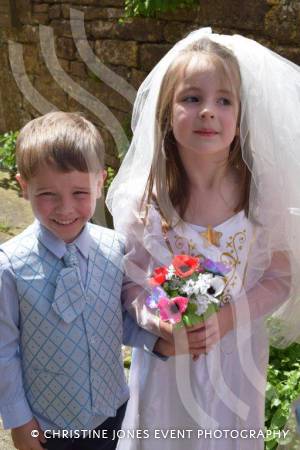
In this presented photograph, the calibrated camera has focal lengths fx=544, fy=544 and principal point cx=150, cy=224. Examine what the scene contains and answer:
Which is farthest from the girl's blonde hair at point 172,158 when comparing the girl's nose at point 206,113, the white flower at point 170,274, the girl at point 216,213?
the white flower at point 170,274

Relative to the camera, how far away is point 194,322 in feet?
4.72

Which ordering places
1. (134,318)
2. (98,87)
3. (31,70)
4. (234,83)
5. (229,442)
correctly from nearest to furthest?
(234,83) < (134,318) < (229,442) < (98,87) < (31,70)

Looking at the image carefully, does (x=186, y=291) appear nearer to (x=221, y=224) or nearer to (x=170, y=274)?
(x=170, y=274)

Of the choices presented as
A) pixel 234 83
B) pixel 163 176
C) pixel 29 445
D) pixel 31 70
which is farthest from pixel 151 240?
pixel 31 70

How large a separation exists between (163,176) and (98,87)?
129 inches

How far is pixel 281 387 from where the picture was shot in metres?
2.30

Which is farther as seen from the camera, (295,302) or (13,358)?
(295,302)

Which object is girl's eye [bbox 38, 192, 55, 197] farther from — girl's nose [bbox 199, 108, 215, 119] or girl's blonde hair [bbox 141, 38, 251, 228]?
girl's nose [bbox 199, 108, 215, 119]

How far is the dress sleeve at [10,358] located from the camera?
4.66 ft

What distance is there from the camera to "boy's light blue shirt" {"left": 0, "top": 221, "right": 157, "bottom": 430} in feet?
4.67

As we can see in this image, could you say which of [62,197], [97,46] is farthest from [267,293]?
[97,46]

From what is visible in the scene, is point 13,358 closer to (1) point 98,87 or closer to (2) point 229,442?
(2) point 229,442

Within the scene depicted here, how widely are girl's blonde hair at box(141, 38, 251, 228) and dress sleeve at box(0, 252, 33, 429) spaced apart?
488mm

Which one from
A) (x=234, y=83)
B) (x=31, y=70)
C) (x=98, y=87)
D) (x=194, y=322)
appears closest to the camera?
(x=194, y=322)
